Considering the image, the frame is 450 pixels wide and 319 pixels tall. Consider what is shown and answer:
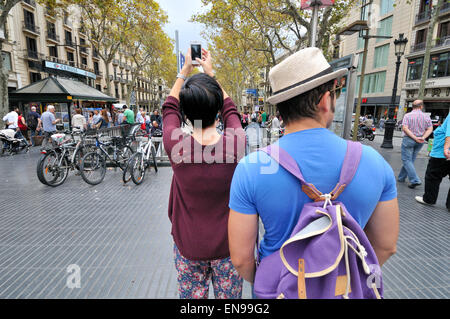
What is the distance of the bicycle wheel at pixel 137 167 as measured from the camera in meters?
6.10

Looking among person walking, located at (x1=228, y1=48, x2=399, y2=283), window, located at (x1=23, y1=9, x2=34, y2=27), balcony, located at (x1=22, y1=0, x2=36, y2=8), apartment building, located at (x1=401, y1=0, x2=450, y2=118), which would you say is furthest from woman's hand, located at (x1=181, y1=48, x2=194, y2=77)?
window, located at (x1=23, y1=9, x2=34, y2=27)

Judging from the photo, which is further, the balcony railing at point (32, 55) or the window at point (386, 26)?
the window at point (386, 26)

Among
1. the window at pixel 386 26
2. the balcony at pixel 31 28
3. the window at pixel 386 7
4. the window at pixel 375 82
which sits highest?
the window at pixel 386 7

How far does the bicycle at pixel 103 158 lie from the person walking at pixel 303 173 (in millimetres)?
5734

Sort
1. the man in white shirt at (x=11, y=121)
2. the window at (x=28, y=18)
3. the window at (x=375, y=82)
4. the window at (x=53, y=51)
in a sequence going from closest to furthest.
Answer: the man in white shirt at (x=11, y=121)
the window at (x=28, y=18)
the window at (x=53, y=51)
the window at (x=375, y=82)

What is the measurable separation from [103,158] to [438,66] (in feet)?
107

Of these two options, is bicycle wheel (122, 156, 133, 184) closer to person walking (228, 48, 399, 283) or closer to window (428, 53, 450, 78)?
person walking (228, 48, 399, 283)

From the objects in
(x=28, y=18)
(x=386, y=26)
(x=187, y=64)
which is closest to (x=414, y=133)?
(x=187, y=64)

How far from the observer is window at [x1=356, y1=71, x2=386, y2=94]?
31.8 m

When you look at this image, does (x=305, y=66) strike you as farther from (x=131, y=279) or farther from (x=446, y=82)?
(x=446, y=82)

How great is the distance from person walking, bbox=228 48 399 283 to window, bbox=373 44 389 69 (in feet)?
122

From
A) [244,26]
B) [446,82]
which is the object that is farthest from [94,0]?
[446,82]

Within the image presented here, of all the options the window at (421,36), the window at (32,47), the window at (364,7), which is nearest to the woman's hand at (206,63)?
the window at (364,7)

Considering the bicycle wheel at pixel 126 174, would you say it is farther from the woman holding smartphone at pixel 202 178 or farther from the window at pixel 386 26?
the window at pixel 386 26
